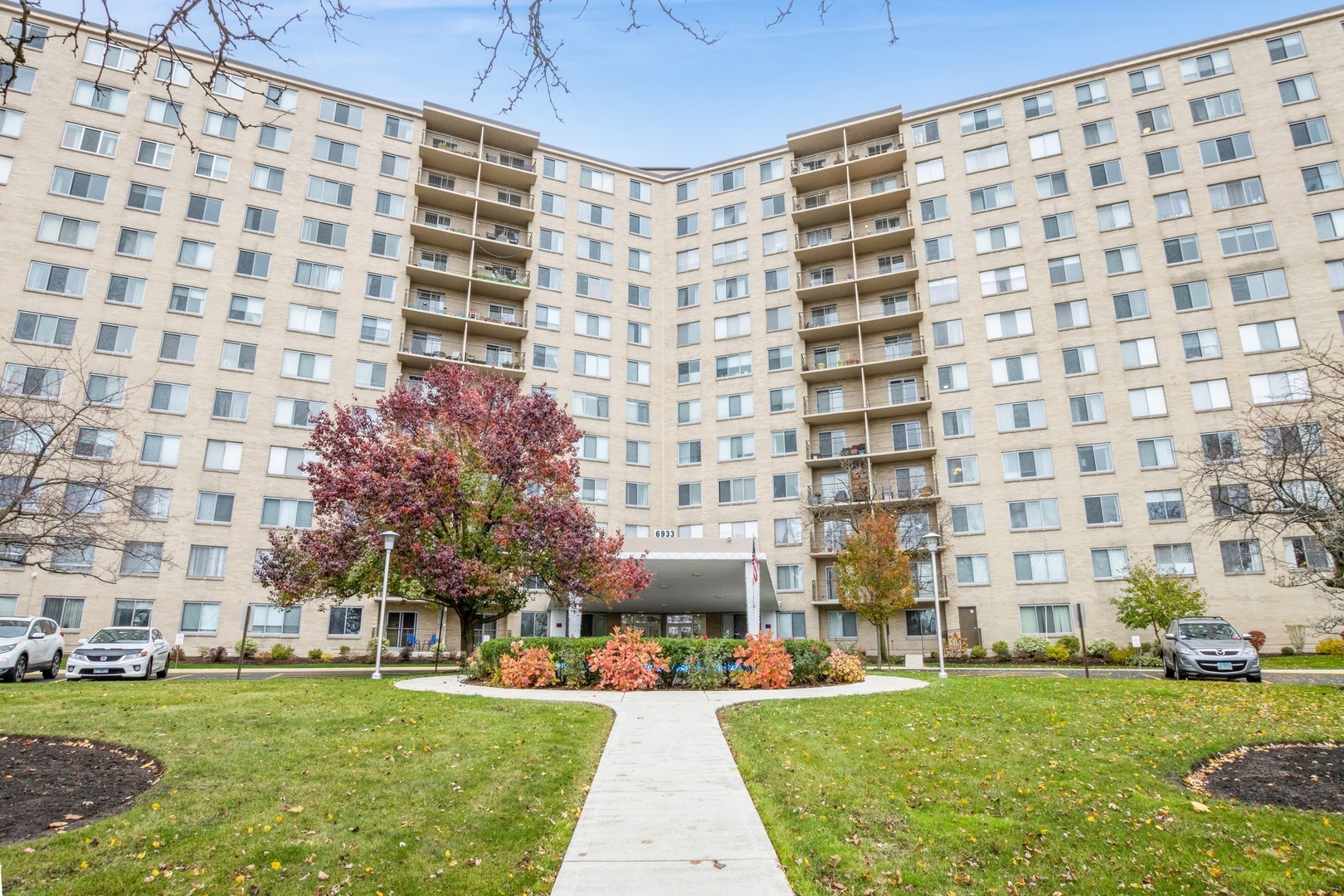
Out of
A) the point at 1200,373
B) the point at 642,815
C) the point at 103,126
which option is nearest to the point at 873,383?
the point at 1200,373

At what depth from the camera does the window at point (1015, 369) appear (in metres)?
42.8

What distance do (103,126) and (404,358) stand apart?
788 inches

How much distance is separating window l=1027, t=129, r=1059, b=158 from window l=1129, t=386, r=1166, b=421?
15489 mm

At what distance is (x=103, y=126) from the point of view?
137 feet

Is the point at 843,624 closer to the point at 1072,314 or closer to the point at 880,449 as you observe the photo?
the point at 880,449

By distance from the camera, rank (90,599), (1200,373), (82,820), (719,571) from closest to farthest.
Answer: (82,820)
(719,571)
(90,599)
(1200,373)

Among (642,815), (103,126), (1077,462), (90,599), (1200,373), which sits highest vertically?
(103,126)

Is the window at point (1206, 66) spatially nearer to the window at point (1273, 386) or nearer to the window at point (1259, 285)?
the window at point (1259, 285)

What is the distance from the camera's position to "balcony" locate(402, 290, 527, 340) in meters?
Result: 45.4

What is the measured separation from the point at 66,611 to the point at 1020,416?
49.4 m

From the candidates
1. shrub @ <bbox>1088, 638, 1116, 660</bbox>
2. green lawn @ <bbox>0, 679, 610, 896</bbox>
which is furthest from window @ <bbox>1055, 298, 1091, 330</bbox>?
green lawn @ <bbox>0, 679, 610, 896</bbox>

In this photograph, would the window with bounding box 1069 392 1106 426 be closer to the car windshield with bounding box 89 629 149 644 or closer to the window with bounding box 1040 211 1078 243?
the window with bounding box 1040 211 1078 243

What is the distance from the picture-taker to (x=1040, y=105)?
4653cm

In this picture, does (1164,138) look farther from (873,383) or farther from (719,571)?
(719,571)
